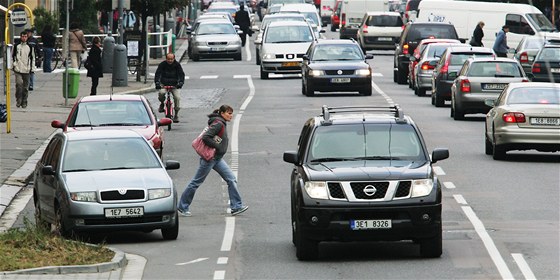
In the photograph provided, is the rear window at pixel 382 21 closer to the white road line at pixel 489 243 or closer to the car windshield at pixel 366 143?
the white road line at pixel 489 243

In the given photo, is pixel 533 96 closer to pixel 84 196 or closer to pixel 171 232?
pixel 171 232

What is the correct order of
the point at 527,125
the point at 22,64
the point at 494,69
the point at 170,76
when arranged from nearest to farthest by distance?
the point at 527,125
the point at 170,76
the point at 494,69
the point at 22,64

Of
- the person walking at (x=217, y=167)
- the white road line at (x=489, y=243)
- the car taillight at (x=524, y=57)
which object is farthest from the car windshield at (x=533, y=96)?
the car taillight at (x=524, y=57)

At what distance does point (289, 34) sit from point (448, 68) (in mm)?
14032

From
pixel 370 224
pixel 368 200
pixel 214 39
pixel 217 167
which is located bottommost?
pixel 214 39

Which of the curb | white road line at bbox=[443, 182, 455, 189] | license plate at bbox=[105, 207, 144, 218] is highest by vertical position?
license plate at bbox=[105, 207, 144, 218]

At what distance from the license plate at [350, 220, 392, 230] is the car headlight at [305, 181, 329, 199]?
402mm

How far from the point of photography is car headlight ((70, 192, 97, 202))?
58.0ft

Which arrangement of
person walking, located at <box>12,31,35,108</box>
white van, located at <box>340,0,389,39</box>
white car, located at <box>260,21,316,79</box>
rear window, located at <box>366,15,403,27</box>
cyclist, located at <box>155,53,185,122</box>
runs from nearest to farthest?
cyclist, located at <box>155,53,185,122</box> → person walking, located at <box>12,31,35,108</box> → white car, located at <box>260,21,316,79</box> → rear window, located at <box>366,15,403,27</box> → white van, located at <box>340,0,389,39</box>

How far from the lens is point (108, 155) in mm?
18891

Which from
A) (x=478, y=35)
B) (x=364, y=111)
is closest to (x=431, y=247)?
(x=364, y=111)

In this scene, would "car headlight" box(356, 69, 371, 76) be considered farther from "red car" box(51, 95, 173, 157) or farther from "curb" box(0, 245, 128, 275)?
"curb" box(0, 245, 128, 275)

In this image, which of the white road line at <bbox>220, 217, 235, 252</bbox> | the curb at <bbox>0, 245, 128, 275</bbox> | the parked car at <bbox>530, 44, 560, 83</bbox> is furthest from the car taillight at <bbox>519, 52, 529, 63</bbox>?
the curb at <bbox>0, 245, 128, 275</bbox>

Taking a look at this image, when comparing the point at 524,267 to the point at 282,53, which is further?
the point at 282,53
